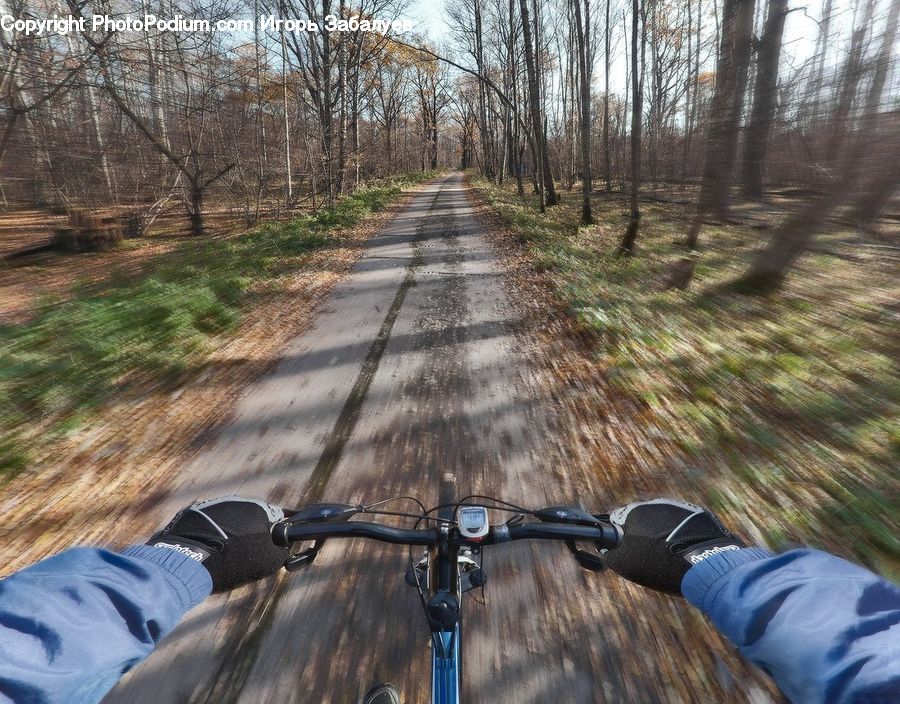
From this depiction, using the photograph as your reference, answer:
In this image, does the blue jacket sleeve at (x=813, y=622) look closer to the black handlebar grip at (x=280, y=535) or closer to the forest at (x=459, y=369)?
the forest at (x=459, y=369)

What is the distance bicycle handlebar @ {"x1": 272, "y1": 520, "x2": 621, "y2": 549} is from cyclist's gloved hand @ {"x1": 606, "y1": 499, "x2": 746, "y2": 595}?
20 cm

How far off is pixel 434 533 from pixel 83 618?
99 cm

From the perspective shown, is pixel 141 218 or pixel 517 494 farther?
pixel 141 218

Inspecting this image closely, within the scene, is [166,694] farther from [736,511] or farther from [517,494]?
[736,511]

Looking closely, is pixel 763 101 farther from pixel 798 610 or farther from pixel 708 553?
pixel 798 610

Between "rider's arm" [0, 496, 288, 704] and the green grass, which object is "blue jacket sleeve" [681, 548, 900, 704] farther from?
the green grass

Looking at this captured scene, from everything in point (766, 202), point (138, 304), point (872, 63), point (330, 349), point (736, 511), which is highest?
point (872, 63)

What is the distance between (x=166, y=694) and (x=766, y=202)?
8512mm

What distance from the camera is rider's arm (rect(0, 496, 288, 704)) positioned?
103 centimetres

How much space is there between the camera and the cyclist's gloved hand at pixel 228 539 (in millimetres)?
1641

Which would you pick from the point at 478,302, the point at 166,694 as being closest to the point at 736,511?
the point at 166,694

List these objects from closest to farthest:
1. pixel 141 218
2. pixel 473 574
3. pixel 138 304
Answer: pixel 473 574
pixel 138 304
pixel 141 218

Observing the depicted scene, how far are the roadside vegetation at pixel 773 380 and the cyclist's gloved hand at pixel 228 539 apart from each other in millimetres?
2370

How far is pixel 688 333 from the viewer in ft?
18.0
